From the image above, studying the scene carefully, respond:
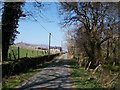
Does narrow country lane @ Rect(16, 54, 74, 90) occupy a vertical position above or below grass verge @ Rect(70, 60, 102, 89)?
above

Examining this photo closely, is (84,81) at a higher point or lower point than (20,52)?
lower

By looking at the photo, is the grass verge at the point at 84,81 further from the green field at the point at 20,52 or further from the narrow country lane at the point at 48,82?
the green field at the point at 20,52

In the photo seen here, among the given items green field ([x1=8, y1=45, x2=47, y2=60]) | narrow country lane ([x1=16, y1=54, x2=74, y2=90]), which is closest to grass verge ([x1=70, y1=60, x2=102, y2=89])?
narrow country lane ([x1=16, y1=54, x2=74, y2=90])

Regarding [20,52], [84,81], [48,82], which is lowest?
[84,81]

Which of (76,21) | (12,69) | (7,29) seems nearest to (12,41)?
(7,29)

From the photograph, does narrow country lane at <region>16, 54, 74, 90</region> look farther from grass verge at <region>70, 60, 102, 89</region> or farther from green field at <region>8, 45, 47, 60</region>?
green field at <region>8, 45, 47, 60</region>

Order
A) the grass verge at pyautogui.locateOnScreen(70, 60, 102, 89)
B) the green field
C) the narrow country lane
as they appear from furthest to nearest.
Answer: the green field
the grass verge at pyautogui.locateOnScreen(70, 60, 102, 89)
the narrow country lane

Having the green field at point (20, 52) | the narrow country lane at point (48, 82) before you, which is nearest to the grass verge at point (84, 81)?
the narrow country lane at point (48, 82)

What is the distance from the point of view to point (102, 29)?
35.9m

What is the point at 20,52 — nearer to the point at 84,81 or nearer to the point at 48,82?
the point at 84,81

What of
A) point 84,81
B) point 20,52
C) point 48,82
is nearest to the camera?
point 48,82

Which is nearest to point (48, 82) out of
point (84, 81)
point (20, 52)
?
point (84, 81)

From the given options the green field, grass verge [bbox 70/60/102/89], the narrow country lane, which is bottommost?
grass verge [bbox 70/60/102/89]

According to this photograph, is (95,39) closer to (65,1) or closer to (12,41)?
(65,1)
